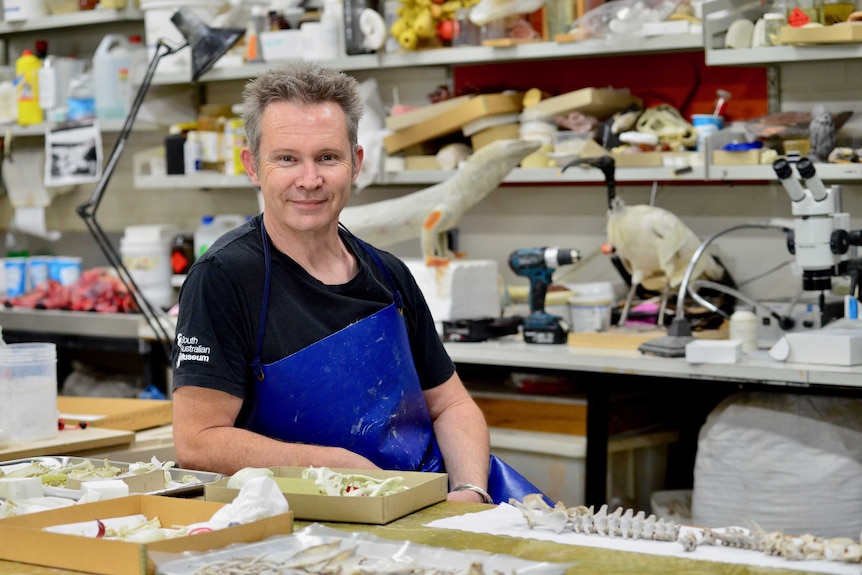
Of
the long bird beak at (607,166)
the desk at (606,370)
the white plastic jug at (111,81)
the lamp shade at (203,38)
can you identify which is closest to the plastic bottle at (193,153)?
the white plastic jug at (111,81)

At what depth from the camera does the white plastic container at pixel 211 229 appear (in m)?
4.95

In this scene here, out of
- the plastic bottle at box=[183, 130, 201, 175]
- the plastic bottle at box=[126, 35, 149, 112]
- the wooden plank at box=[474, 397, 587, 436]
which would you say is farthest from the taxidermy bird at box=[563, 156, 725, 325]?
the plastic bottle at box=[126, 35, 149, 112]

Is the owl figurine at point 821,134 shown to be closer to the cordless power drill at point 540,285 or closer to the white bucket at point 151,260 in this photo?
the cordless power drill at point 540,285

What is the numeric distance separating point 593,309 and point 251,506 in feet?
7.44

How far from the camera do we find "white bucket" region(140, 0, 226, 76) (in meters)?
4.86

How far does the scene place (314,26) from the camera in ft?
15.0

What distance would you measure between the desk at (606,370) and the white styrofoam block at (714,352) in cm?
2

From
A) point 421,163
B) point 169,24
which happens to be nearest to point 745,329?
point 421,163

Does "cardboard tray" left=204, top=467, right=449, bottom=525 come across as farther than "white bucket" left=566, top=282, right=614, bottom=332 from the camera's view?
No

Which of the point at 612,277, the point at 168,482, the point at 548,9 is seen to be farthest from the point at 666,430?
the point at 168,482

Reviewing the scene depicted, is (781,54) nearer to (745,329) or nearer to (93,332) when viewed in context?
(745,329)

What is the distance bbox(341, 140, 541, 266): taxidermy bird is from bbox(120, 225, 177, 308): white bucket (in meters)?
1.38

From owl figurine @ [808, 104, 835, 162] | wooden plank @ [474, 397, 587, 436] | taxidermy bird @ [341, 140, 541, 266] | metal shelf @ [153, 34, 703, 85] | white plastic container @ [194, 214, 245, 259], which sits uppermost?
metal shelf @ [153, 34, 703, 85]

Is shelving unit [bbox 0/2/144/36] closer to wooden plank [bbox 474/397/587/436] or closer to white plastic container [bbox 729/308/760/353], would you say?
wooden plank [bbox 474/397/587/436]
